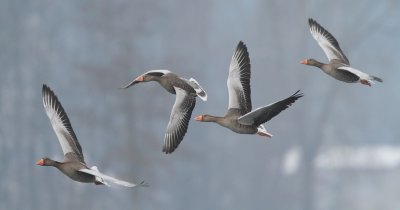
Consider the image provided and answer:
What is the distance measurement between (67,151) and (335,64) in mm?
2799

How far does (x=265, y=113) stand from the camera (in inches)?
485

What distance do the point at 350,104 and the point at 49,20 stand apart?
1066 cm

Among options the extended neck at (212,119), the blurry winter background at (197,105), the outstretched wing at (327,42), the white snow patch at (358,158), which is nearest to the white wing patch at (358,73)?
the outstretched wing at (327,42)

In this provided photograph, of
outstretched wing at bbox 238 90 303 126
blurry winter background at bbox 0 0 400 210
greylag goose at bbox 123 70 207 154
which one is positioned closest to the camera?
outstretched wing at bbox 238 90 303 126

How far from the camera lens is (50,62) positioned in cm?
4569

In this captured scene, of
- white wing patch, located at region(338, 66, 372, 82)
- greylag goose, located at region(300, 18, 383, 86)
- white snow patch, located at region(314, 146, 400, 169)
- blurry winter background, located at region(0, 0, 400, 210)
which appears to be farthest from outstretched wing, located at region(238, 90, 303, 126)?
white snow patch, located at region(314, 146, 400, 169)

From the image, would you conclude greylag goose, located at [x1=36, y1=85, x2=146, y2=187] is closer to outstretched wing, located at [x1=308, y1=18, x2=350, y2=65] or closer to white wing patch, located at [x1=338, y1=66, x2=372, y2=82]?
white wing patch, located at [x1=338, y1=66, x2=372, y2=82]

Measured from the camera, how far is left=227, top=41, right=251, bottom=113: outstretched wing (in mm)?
13352

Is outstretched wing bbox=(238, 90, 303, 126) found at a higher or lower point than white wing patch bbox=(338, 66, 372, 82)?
lower

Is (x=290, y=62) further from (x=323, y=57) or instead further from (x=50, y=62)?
(x=50, y=62)

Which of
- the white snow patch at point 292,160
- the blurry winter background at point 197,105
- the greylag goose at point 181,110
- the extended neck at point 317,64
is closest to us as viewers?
the greylag goose at point 181,110

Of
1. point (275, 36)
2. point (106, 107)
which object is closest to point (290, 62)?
point (275, 36)

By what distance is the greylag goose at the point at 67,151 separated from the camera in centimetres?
1244

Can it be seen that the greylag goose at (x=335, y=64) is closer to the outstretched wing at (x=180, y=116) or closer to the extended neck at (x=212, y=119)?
the extended neck at (x=212, y=119)
